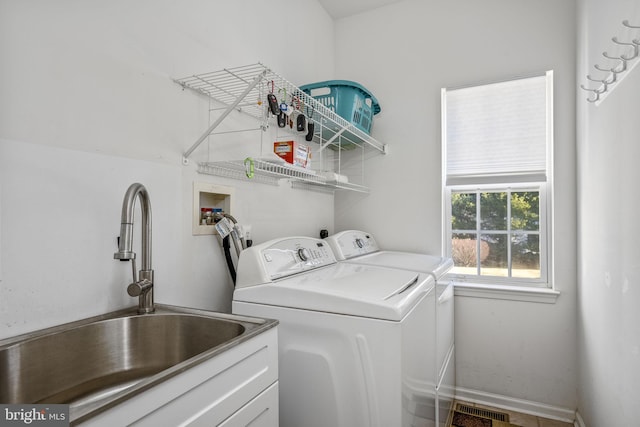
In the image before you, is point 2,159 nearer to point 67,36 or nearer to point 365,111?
point 67,36

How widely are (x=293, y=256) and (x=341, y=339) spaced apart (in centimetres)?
53

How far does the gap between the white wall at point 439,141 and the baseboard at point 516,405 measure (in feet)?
0.09

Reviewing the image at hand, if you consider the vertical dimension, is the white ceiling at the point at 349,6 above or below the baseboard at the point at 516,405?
above

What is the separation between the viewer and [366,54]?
295cm

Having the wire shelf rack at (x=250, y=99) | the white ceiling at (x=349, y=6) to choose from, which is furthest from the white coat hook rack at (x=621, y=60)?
the white ceiling at (x=349, y=6)

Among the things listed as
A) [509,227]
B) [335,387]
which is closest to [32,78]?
[335,387]

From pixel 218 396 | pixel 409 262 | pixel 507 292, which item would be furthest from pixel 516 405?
pixel 218 396

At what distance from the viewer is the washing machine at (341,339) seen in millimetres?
1288

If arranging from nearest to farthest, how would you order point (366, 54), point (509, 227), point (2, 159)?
point (2, 159), point (509, 227), point (366, 54)

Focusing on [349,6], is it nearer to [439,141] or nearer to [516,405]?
[439,141]

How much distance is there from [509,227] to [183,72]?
7.52ft

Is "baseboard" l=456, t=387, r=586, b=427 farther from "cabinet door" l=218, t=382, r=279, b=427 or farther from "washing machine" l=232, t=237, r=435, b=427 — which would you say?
"cabinet door" l=218, t=382, r=279, b=427

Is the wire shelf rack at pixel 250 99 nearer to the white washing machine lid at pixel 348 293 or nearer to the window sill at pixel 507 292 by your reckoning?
the white washing machine lid at pixel 348 293

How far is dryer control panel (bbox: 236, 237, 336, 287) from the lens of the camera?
1.54 meters
